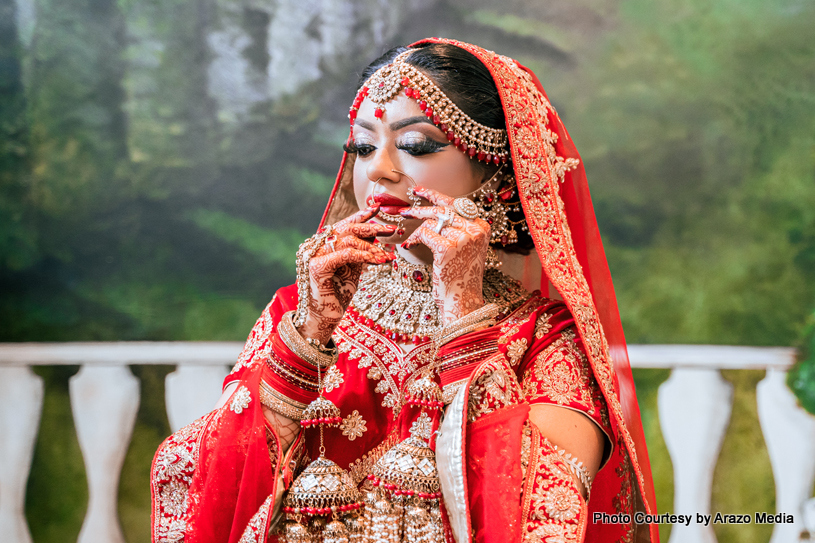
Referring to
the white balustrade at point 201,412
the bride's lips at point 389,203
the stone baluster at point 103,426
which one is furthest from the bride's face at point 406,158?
the stone baluster at point 103,426

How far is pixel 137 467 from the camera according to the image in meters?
2.32

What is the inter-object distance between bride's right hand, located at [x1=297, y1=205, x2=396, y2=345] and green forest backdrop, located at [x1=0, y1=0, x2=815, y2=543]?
1.27 metres

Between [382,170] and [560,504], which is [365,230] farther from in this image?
[560,504]

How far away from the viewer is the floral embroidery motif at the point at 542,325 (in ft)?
4.33

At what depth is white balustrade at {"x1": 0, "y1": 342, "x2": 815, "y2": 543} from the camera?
7.03 ft

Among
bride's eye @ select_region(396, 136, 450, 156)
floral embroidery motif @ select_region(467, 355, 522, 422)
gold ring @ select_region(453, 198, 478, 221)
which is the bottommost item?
floral embroidery motif @ select_region(467, 355, 522, 422)

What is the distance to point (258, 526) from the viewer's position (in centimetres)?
121

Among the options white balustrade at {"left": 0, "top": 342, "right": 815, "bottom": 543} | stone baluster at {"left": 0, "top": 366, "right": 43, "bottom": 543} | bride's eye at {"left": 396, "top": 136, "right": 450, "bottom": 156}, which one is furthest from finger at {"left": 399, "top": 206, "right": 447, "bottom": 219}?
stone baluster at {"left": 0, "top": 366, "right": 43, "bottom": 543}

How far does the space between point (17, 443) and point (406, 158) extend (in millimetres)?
1778

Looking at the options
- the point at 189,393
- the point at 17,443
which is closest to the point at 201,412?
the point at 189,393

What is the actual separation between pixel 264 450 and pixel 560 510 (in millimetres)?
531

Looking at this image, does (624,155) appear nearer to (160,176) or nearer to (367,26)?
(367,26)

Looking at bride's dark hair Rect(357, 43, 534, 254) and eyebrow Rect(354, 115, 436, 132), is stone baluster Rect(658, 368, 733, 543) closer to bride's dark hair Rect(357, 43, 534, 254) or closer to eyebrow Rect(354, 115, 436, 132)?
bride's dark hair Rect(357, 43, 534, 254)

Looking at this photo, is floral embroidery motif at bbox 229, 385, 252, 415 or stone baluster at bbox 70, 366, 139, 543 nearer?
floral embroidery motif at bbox 229, 385, 252, 415
